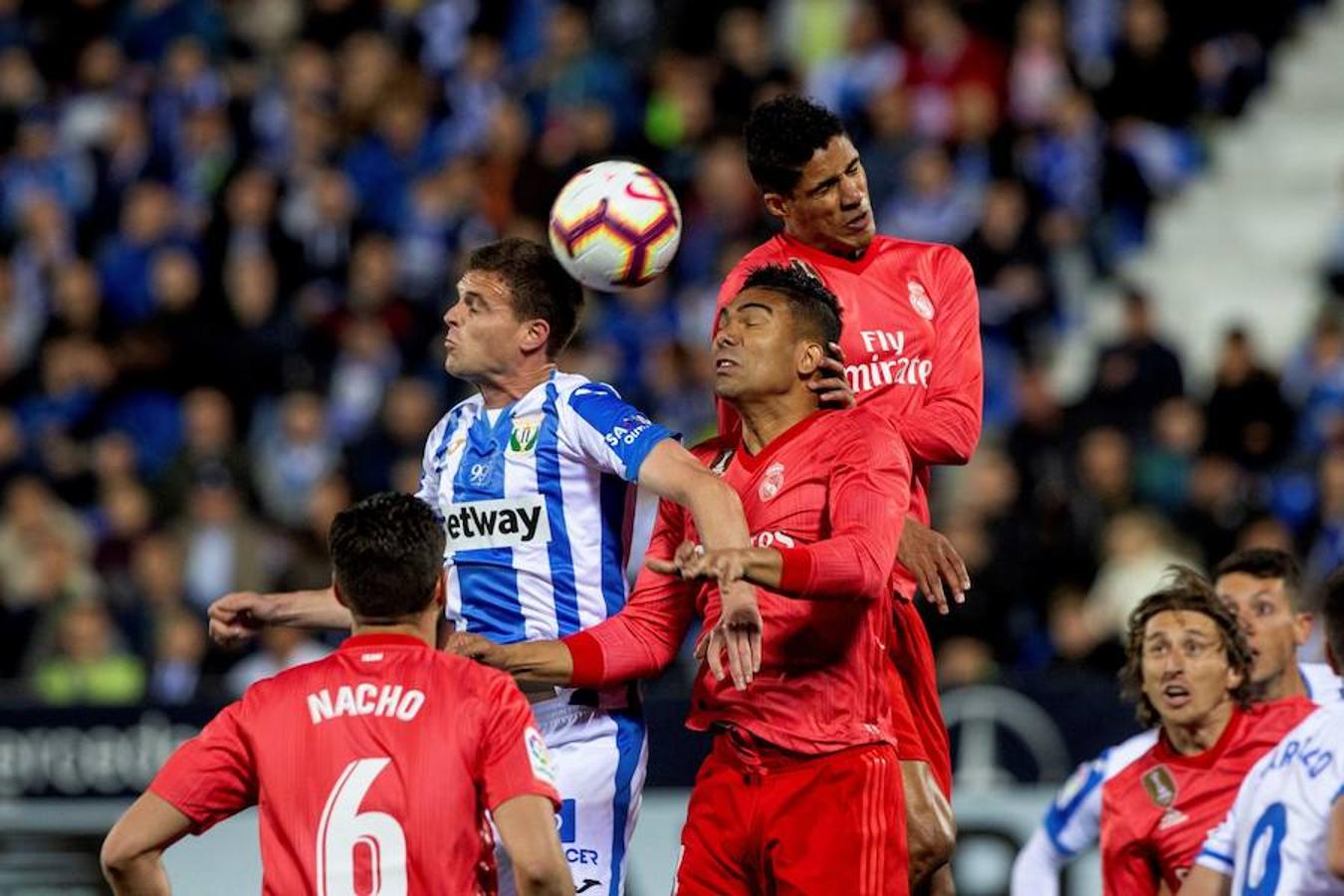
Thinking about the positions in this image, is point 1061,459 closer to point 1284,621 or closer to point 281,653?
point 281,653

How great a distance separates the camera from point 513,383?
23.3 ft

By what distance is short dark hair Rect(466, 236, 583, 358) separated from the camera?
712 cm

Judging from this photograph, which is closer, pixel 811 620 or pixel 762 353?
pixel 811 620

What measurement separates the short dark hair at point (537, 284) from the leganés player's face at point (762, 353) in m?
0.63

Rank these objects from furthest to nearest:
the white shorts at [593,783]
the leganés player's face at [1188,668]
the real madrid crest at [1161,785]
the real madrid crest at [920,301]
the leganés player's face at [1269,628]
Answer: the leganés player's face at [1269,628] → the real madrid crest at [1161,785] → the leganés player's face at [1188,668] → the real madrid crest at [920,301] → the white shorts at [593,783]

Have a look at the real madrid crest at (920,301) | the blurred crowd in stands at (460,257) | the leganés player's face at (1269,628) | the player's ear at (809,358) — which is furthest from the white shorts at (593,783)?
the blurred crowd in stands at (460,257)

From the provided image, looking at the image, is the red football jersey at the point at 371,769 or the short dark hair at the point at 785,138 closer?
the red football jersey at the point at 371,769

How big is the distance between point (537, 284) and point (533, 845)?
6.58 ft

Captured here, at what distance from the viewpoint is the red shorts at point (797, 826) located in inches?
255

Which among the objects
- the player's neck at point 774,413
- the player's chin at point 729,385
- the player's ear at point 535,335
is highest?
the player's ear at point 535,335

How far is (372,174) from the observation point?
17641 mm

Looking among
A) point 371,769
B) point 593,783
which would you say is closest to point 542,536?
point 593,783

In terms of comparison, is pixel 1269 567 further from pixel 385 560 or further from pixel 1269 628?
pixel 385 560

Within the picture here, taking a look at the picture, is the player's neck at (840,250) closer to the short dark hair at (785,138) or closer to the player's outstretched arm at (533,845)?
the short dark hair at (785,138)
